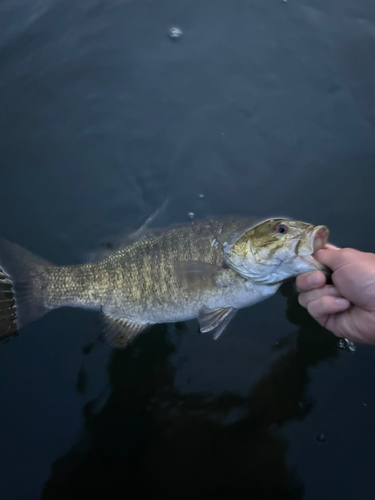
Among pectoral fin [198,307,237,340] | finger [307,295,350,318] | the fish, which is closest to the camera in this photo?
finger [307,295,350,318]

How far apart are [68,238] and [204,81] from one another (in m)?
2.66

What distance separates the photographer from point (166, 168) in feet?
13.6

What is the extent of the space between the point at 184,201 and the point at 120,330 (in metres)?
1.58

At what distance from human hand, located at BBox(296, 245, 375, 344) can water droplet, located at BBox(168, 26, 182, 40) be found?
152 inches

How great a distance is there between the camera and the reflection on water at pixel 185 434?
9.22 feet

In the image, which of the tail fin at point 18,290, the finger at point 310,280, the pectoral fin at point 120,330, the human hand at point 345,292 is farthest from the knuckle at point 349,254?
the tail fin at point 18,290

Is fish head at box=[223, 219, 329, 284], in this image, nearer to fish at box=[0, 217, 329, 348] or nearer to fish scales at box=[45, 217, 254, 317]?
fish at box=[0, 217, 329, 348]

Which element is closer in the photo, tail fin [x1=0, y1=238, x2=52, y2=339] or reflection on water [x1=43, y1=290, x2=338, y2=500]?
reflection on water [x1=43, y1=290, x2=338, y2=500]

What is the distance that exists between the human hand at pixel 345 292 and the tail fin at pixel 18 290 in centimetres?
227

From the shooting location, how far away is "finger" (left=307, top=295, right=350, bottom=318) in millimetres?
2305

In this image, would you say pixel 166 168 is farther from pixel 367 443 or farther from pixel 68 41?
pixel 367 443

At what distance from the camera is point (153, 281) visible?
3047 millimetres

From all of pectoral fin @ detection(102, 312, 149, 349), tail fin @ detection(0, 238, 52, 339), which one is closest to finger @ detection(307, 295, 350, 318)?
pectoral fin @ detection(102, 312, 149, 349)

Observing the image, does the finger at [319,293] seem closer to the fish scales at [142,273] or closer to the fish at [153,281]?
the fish at [153,281]
